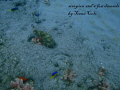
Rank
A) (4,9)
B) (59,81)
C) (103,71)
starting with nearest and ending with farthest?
1. (59,81)
2. (103,71)
3. (4,9)

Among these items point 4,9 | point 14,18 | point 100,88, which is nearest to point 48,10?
point 14,18

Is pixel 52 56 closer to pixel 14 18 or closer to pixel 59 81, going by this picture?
pixel 59 81

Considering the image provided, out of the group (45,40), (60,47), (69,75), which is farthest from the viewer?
(60,47)

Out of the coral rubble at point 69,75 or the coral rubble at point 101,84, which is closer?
the coral rubble at point 101,84

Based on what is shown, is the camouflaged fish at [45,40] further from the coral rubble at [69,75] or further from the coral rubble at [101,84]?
the coral rubble at [101,84]

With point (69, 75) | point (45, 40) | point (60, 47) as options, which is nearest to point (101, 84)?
point (69, 75)

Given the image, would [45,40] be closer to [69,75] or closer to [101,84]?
[69,75]

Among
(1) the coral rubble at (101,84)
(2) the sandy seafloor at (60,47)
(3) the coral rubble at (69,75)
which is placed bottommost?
(1) the coral rubble at (101,84)

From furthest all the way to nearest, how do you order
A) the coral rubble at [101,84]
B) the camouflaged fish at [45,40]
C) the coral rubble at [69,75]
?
1. the camouflaged fish at [45,40]
2. the coral rubble at [69,75]
3. the coral rubble at [101,84]

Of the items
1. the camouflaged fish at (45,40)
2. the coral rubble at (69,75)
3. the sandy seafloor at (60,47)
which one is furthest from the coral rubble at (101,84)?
the camouflaged fish at (45,40)
